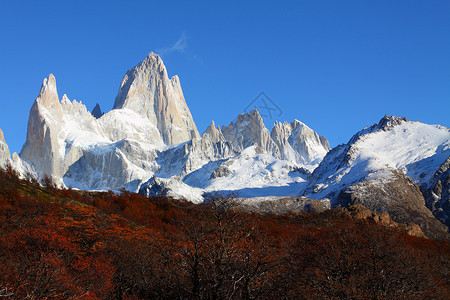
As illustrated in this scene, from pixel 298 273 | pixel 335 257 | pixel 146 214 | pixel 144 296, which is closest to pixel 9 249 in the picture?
pixel 144 296

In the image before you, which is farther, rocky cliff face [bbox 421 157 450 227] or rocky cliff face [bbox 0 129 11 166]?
rocky cliff face [bbox 0 129 11 166]

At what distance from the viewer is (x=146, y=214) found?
73.4 meters

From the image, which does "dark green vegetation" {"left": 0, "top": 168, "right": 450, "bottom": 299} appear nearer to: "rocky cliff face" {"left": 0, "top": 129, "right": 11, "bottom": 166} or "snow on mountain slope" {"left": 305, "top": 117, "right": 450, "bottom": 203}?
"snow on mountain slope" {"left": 305, "top": 117, "right": 450, "bottom": 203}

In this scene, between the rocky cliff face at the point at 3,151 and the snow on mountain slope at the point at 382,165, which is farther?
the rocky cliff face at the point at 3,151

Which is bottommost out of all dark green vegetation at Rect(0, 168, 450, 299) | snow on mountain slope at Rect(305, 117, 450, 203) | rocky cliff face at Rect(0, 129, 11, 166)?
dark green vegetation at Rect(0, 168, 450, 299)

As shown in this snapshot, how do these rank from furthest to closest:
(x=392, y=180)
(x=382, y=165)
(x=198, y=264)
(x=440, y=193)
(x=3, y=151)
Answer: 1. (x=3, y=151)
2. (x=382, y=165)
3. (x=440, y=193)
4. (x=392, y=180)
5. (x=198, y=264)

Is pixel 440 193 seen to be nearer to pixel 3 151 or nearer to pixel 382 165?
pixel 382 165

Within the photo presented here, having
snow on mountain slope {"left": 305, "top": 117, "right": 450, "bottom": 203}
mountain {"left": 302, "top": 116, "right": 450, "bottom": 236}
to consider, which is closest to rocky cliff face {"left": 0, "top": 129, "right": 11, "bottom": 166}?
mountain {"left": 302, "top": 116, "right": 450, "bottom": 236}

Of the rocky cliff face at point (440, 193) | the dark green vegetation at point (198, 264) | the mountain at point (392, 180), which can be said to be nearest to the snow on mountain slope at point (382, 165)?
the mountain at point (392, 180)

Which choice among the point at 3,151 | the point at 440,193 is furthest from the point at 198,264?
the point at 3,151

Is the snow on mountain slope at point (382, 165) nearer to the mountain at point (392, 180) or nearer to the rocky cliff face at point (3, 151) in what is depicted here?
the mountain at point (392, 180)

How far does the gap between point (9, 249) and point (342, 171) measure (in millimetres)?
166575

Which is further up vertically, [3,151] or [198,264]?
[3,151]

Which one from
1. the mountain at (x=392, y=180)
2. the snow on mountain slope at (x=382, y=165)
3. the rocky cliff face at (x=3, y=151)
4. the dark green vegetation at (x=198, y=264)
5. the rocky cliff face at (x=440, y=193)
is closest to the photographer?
the dark green vegetation at (x=198, y=264)
